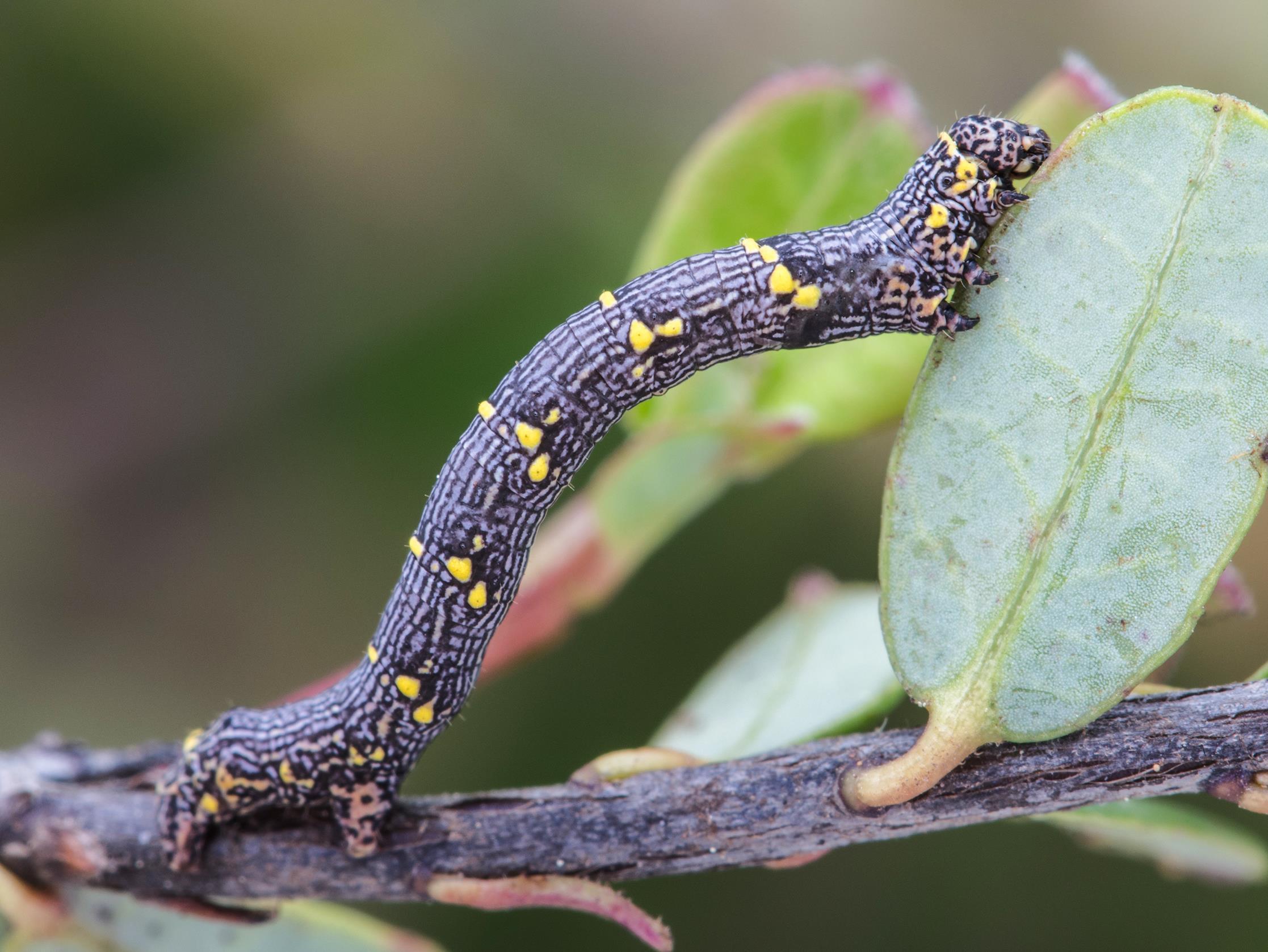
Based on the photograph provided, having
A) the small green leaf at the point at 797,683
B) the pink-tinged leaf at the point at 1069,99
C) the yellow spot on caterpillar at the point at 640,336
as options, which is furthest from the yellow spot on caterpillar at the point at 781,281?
the small green leaf at the point at 797,683

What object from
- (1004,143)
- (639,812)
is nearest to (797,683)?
(639,812)

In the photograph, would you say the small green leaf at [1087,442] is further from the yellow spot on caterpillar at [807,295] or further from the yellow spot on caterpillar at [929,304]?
the yellow spot on caterpillar at [807,295]

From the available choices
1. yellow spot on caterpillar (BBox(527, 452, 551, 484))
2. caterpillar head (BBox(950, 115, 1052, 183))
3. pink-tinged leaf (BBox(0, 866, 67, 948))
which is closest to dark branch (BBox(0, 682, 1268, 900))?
pink-tinged leaf (BBox(0, 866, 67, 948))

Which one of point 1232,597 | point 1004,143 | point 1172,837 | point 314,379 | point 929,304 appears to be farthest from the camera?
point 314,379

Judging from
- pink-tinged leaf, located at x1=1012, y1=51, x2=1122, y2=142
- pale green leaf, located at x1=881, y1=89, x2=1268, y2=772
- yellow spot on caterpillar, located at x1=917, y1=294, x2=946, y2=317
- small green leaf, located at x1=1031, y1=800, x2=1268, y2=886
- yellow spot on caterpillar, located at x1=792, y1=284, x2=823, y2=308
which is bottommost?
small green leaf, located at x1=1031, y1=800, x2=1268, y2=886

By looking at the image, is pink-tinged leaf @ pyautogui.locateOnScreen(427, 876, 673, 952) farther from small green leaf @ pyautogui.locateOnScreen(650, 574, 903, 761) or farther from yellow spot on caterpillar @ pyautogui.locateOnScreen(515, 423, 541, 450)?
yellow spot on caterpillar @ pyautogui.locateOnScreen(515, 423, 541, 450)

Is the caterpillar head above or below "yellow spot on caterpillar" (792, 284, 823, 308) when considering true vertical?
above

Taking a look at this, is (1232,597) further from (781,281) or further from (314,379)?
(314,379)
